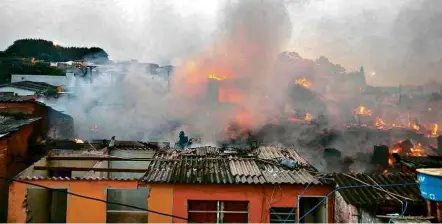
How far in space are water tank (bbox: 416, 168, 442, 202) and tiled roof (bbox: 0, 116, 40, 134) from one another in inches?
484

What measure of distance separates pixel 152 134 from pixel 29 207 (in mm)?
18876

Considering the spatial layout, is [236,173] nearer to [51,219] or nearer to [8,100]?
[51,219]

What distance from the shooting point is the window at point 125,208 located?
909 centimetres

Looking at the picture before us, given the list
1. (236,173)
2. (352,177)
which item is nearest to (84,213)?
(236,173)

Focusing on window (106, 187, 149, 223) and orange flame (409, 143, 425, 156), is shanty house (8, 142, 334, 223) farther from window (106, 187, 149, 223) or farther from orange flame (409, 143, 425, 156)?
orange flame (409, 143, 425, 156)

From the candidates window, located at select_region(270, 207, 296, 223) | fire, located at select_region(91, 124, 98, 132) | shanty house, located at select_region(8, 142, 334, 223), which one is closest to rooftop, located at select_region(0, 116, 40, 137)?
shanty house, located at select_region(8, 142, 334, 223)

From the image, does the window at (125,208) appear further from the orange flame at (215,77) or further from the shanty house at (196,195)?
the orange flame at (215,77)

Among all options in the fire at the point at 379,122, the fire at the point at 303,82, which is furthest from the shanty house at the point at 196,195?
the fire at the point at 303,82

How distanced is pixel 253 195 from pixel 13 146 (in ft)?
29.3

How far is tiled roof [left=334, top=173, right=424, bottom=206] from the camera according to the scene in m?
7.43

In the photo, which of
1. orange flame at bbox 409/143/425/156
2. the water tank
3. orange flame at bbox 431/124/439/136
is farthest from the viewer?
orange flame at bbox 431/124/439/136

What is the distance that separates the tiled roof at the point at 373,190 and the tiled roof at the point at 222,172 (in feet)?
2.66

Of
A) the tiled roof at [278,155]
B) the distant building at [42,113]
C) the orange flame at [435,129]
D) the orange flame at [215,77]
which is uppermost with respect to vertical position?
the orange flame at [215,77]

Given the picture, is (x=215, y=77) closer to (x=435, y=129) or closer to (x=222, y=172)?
(x=222, y=172)
